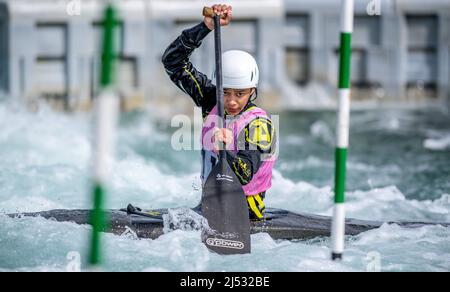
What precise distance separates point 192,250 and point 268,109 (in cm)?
874

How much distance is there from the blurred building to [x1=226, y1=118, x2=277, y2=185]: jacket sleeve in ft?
27.5

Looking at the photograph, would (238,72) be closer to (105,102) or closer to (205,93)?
(205,93)

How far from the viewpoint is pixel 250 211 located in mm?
4824

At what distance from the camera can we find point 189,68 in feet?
15.8

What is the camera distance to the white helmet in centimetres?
461

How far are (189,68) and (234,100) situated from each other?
0.39 m

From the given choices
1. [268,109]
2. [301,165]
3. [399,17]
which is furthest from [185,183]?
[399,17]

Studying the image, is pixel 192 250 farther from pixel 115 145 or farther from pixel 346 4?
pixel 115 145

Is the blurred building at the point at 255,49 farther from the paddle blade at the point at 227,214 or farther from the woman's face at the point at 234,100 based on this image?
the paddle blade at the point at 227,214

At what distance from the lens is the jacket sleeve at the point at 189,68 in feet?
15.2

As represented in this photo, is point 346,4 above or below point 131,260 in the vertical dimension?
above

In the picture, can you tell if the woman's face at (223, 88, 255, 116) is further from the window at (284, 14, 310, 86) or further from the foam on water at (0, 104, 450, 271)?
the window at (284, 14, 310, 86)

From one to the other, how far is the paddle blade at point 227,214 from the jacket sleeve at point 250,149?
2.4 inches

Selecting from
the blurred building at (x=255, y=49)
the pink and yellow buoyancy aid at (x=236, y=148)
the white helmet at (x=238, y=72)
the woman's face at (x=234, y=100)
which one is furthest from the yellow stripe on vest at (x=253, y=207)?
the blurred building at (x=255, y=49)
